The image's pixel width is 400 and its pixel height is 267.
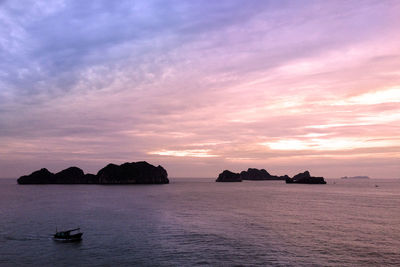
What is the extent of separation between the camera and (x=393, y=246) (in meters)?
57.2

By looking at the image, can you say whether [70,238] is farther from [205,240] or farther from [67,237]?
[205,240]

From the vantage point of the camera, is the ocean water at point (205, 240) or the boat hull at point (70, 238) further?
the boat hull at point (70, 238)

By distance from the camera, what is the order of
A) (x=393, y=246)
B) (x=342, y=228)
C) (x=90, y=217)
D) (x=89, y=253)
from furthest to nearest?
(x=90, y=217), (x=342, y=228), (x=393, y=246), (x=89, y=253)

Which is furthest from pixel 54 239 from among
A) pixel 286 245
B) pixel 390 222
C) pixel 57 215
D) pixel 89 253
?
pixel 390 222

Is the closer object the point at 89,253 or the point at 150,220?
the point at 89,253

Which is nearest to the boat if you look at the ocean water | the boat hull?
the boat hull

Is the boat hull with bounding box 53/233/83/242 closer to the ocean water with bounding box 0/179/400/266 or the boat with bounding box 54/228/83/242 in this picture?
the boat with bounding box 54/228/83/242

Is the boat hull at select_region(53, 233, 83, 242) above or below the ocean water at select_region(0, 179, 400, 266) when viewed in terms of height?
above

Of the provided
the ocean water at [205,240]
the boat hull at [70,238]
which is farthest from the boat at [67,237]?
the ocean water at [205,240]

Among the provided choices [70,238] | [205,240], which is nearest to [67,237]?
[70,238]

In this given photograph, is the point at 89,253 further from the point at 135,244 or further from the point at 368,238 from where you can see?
the point at 368,238

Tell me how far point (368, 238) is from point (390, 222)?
84.2 feet

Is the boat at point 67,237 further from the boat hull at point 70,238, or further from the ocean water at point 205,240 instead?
the ocean water at point 205,240

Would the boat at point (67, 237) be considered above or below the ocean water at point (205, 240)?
above
